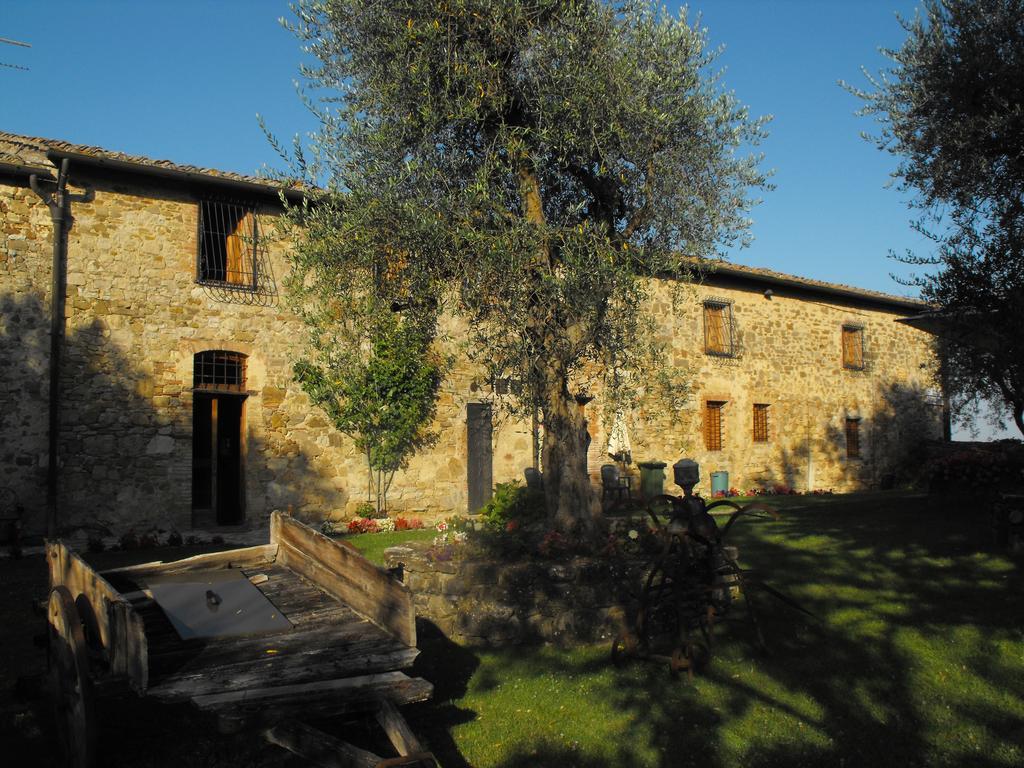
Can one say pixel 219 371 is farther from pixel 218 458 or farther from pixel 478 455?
pixel 478 455

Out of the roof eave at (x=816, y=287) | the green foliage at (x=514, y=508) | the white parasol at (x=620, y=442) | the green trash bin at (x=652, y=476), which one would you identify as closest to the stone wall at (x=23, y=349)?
the green foliage at (x=514, y=508)

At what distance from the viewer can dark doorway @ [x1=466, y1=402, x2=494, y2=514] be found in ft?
46.7

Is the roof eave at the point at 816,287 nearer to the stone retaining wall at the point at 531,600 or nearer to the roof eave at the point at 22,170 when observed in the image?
the stone retaining wall at the point at 531,600

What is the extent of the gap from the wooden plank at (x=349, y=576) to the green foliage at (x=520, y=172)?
2.85 m

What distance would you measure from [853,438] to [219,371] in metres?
15.8

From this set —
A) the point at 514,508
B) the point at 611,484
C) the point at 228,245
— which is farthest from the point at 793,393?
the point at 228,245

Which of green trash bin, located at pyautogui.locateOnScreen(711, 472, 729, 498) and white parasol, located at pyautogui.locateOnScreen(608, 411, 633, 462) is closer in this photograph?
white parasol, located at pyautogui.locateOnScreen(608, 411, 633, 462)

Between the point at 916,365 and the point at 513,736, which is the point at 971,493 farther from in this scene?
the point at 916,365

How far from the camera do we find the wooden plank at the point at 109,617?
3.32m

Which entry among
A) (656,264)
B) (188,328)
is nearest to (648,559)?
(656,264)

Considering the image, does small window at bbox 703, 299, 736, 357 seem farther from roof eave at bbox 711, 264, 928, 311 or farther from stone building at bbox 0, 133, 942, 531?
stone building at bbox 0, 133, 942, 531

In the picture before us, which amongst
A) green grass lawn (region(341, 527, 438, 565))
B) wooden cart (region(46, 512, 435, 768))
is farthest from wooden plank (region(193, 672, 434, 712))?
green grass lawn (region(341, 527, 438, 565))

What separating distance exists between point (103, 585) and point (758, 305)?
16.7 m

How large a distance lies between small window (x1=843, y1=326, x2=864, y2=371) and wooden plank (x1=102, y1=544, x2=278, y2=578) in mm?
18428
